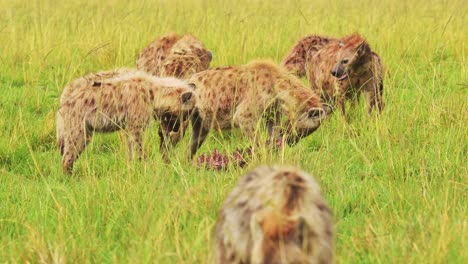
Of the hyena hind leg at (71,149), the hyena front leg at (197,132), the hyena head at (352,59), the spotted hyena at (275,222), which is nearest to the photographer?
the spotted hyena at (275,222)

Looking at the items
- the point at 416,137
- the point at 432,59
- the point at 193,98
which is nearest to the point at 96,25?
the point at 432,59

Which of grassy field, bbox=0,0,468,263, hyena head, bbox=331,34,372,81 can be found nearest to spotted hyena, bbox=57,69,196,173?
grassy field, bbox=0,0,468,263

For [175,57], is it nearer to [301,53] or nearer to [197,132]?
[301,53]

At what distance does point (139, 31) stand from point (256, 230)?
816 cm

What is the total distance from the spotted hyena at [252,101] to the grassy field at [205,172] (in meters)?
0.21

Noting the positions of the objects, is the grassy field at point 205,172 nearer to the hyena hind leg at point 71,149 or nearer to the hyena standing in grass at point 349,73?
the hyena hind leg at point 71,149

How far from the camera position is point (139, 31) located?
1034 centimetres

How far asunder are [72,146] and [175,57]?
2.07 metres

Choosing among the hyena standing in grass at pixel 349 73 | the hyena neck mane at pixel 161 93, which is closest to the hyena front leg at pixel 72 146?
the hyena neck mane at pixel 161 93

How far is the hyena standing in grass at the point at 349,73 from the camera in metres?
6.83

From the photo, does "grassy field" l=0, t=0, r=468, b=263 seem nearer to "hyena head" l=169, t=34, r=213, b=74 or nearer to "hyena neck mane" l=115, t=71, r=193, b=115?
"hyena neck mane" l=115, t=71, r=193, b=115

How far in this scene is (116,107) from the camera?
5.85 m

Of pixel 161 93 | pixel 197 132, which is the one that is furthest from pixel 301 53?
A: pixel 161 93

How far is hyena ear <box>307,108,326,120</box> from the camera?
5766 mm
